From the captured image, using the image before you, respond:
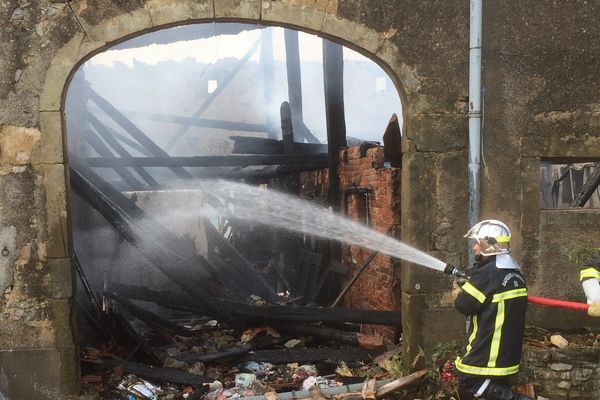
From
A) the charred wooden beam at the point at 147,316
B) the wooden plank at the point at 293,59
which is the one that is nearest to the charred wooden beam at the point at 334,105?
the wooden plank at the point at 293,59

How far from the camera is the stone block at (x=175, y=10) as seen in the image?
16.1 feet

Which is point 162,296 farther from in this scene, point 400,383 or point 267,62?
point 267,62

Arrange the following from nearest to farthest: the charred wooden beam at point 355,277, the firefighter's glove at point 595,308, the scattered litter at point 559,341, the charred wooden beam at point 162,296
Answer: the firefighter's glove at point 595,308 → the scattered litter at point 559,341 → the charred wooden beam at point 162,296 → the charred wooden beam at point 355,277

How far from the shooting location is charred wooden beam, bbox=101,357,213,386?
5867 millimetres

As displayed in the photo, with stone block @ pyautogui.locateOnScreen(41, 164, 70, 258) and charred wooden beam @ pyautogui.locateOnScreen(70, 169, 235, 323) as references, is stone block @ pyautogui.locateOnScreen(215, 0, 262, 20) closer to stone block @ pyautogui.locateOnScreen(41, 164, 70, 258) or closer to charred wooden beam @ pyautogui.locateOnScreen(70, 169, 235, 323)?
stone block @ pyautogui.locateOnScreen(41, 164, 70, 258)

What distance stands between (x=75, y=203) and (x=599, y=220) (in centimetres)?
707

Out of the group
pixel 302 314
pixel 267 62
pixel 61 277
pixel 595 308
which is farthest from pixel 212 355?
pixel 267 62

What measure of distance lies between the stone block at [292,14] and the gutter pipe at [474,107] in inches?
56.8

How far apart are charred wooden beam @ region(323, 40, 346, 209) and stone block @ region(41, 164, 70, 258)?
5.65 m

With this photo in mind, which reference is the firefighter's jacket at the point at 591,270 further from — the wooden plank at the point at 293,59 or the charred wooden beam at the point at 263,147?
the wooden plank at the point at 293,59

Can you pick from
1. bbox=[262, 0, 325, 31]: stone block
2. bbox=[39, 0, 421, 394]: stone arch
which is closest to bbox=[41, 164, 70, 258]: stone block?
bbox=[39, 0, 421, 394]: stone arch

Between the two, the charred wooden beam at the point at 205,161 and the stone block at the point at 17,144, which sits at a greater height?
the stone block at the point at 17,144

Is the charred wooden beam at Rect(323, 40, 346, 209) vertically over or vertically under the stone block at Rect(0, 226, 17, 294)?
over

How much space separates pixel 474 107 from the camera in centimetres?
530
